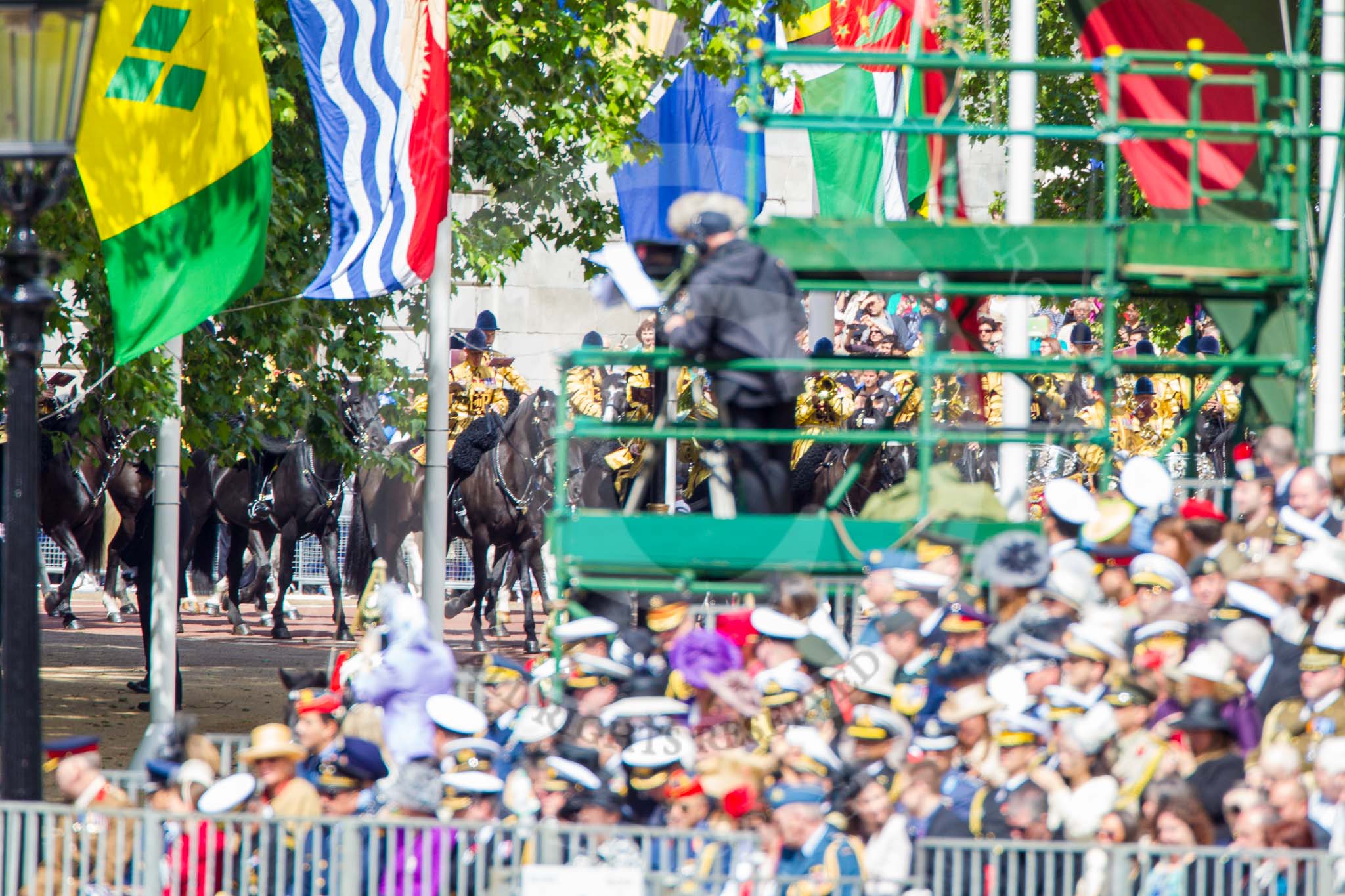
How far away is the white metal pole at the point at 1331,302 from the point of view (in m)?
12.5

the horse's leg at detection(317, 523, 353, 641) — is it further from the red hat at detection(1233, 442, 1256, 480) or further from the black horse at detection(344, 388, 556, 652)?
the red hat at detection(1233, 442, 1256, 480)

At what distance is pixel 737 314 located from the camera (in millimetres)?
10117

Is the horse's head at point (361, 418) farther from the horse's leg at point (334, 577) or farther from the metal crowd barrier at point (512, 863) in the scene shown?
the metal crowd barrier at point (512, 863)

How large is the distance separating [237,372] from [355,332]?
141 centimetres

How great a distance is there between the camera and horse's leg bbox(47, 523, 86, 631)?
74.9 feet

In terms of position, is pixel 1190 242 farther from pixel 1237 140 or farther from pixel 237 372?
pixel 237 372

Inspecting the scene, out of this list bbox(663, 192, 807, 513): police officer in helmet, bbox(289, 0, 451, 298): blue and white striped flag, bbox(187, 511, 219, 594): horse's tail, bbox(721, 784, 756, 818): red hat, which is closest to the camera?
bbox(721, 784, 756, 818): red hat

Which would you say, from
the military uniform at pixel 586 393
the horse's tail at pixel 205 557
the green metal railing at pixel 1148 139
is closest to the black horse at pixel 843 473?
the military uniform at pixel 586 393

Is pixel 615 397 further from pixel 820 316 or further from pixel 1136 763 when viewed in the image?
pixel 1136 763

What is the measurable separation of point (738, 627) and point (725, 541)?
0.41m

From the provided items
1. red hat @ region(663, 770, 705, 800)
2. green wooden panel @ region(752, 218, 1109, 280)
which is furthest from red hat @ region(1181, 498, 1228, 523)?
red hat @ region(663, 770, 705, 800)

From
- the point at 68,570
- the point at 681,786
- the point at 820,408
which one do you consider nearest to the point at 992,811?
the point at 681,786

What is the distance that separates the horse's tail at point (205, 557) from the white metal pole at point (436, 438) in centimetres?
772

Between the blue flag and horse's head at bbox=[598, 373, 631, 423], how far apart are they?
415 centimetres
